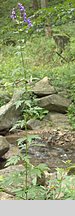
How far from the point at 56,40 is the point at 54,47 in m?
0.37

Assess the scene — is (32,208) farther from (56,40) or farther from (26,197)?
(56,40)

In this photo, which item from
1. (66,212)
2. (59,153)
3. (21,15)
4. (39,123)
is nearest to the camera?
(66,212)

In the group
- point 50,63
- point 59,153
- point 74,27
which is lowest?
point 59,153

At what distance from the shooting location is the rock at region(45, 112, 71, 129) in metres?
8.61

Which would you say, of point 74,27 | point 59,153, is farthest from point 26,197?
point 74,27

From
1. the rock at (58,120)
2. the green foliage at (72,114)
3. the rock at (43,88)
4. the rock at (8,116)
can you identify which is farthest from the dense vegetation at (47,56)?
the rock at (8,116)

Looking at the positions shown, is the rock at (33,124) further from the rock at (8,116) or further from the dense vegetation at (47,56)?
the dense vegetation at (47,56)

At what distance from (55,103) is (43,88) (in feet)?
1.87

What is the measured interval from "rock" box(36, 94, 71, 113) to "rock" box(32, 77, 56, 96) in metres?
0.24

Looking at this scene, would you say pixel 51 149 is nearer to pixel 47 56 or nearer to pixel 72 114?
pixel 72 114

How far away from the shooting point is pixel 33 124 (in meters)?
8.68

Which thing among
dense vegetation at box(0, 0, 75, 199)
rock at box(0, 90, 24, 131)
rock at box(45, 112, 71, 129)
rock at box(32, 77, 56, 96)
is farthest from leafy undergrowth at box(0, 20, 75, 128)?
rock at box(0, 90, 24, 131)

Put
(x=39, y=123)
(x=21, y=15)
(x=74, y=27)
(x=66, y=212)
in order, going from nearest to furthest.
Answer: (x=66, y=212) < (x=21, y=15) < (x=39, y=123) < (x=74, y=27)

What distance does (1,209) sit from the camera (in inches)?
60.9
